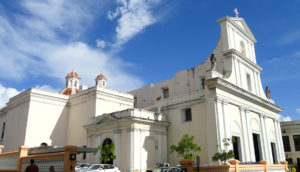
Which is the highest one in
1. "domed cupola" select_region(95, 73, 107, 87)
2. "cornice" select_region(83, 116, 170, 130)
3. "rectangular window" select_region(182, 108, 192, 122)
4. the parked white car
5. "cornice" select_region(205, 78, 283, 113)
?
"domed cupola" select_region(95, 73, 107, 87)

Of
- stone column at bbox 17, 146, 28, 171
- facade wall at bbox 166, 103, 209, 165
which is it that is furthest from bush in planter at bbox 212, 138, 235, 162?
stone column at bbox 17, 146, 28, 171

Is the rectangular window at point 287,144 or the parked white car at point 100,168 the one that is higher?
the rectangular window at point 287,144

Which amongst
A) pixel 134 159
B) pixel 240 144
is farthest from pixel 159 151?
pixel 240 144

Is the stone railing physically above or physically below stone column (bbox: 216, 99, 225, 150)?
below

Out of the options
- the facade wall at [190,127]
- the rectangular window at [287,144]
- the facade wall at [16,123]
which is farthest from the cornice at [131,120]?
the rectangular window at [287,144]

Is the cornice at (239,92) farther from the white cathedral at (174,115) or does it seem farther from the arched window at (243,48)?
the arched window at (243,48)

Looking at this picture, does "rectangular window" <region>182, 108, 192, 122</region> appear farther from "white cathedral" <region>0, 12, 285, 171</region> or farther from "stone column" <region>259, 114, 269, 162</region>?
"stone column" <region>259, 114, 269, 162</region>

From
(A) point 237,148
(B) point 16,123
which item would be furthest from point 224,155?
(B) point 16,123

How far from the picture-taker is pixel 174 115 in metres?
27.1

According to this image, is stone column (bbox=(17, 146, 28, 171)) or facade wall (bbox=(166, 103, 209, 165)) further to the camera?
facade wall (bbox=(166, 103, 209, 165))

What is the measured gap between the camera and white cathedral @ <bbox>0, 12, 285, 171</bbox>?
2358 cm

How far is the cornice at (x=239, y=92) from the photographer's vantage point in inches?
889

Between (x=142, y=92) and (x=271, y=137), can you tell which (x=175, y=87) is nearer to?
(x=142, y=92)

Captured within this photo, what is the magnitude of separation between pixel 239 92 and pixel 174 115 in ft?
21.4
